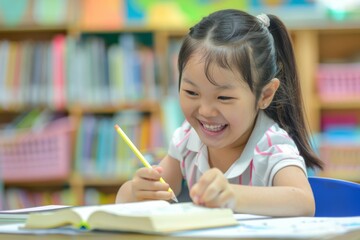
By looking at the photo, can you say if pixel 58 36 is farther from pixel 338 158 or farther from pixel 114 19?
pixel 338 158

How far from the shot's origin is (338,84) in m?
3.70

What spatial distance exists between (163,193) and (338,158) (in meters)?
2.57

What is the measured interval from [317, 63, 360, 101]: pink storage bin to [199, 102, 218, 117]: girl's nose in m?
2.51

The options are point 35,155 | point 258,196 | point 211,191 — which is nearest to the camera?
point 211,191

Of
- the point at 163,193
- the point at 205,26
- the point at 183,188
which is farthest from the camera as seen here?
the point at 183,188

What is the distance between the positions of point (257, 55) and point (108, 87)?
2401 millimetres

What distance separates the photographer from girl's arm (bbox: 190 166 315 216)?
1017 millimetres

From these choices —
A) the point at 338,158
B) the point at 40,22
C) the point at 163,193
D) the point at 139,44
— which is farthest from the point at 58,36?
the point at 163,193

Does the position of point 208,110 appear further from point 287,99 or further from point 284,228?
point 284,228

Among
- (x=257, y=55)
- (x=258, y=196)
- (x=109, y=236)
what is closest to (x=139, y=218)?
(x=109, y=236)

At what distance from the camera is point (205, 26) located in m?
1.39

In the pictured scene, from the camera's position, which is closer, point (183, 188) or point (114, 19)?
point (183, 188)

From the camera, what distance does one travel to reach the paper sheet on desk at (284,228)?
2.80ft

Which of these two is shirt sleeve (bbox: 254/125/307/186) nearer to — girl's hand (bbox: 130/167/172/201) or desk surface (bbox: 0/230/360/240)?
girl's hand (bbox: 130/167/172/201)
